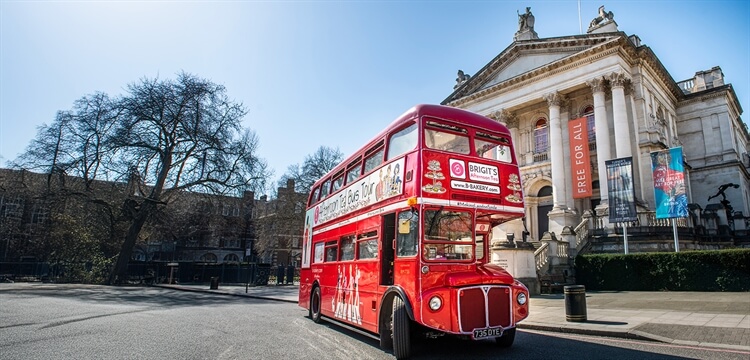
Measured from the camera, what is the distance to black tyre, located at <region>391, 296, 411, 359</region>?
604cm

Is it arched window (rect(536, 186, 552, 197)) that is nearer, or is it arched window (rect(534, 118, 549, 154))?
arched window (rect(536, 186, 552, 197))

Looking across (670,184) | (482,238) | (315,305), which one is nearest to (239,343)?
(315,305)

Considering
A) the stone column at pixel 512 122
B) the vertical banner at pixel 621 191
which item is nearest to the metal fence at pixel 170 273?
the stone column at pixel 512 122

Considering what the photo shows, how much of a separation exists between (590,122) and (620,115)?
3.80m

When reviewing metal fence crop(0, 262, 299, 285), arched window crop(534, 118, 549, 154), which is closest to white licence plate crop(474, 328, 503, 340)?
metal fence crop(0, 262, 299, 285)

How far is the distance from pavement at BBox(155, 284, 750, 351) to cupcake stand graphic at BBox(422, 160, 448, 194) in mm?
4654

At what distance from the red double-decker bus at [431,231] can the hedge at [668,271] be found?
1365cm

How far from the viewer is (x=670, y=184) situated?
18766 millimetres

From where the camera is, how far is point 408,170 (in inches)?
265

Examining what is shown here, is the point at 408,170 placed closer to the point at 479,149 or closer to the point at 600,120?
the point at 479,149

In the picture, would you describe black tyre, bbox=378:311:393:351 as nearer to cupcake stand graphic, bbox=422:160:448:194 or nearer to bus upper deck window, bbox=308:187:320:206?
cupcake stand graphic, bbox=422:160:448:194

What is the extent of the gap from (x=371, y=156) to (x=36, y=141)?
27448 millimetres

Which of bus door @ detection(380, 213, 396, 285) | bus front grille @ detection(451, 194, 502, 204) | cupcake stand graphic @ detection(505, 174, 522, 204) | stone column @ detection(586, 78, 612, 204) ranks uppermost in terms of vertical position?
stone column @ detection(586, 78, 612, 204)

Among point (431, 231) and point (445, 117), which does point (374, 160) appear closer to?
point (445, 117)
